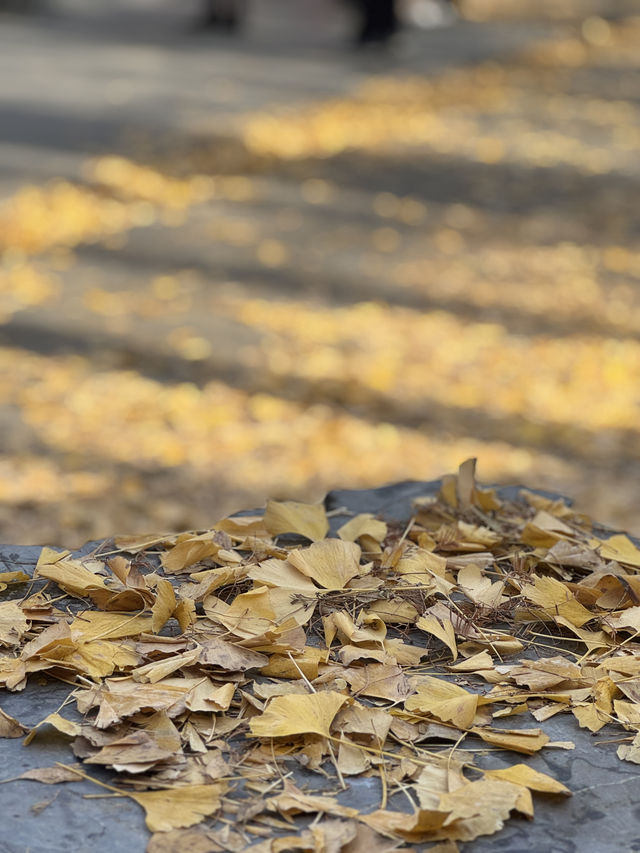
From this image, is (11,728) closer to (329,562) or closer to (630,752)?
(329,562)

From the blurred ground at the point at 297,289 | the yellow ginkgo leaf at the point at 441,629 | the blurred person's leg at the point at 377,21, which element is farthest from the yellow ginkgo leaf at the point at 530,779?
the blurred person's leg at the point at 377,21

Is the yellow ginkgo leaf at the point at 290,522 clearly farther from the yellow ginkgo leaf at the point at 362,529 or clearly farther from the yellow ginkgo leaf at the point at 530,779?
the yellow ginkgo leaf at the point at 530,779

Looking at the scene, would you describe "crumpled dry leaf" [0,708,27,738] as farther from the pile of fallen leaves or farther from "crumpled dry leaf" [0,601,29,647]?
"crumpled dry leaf" [0,601,29,647]

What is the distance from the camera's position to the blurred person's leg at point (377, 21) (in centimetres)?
1266

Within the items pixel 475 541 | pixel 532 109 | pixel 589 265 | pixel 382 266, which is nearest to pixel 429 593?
pixel 475 541

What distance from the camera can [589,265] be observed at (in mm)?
6574

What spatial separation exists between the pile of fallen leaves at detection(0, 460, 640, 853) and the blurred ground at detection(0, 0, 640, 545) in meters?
1.91

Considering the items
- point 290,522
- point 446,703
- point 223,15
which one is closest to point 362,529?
point 290,522

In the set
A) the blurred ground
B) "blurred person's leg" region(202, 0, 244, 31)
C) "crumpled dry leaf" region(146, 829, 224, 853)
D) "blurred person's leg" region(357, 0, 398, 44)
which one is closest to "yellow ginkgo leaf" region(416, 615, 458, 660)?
"crumpled dry leaf" region(146, 829, 224, 853)

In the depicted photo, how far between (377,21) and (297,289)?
315 inches

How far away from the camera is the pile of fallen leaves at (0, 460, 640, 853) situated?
1.26 metres

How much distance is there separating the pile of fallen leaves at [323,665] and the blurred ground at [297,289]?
6.27 ft

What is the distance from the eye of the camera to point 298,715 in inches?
53.6

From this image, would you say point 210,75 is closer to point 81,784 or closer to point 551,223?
point 551,223
